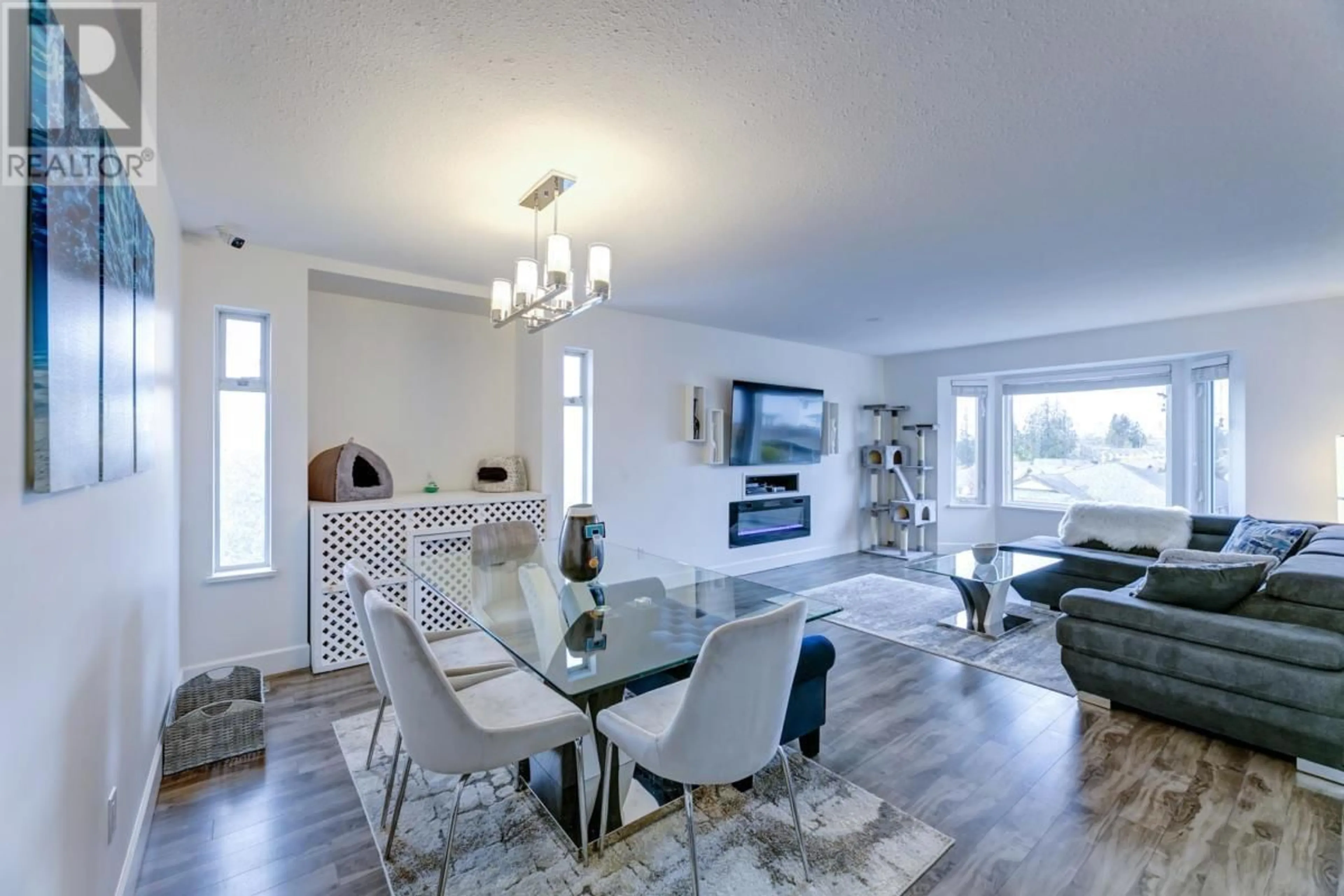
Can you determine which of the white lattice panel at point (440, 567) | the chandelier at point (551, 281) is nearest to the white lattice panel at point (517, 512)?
the white lattice panel at point (440, 567)

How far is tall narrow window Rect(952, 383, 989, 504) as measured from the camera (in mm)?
6961

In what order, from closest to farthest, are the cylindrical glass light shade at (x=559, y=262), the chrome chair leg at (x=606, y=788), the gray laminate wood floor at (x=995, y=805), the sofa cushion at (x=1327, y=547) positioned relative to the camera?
the gray laminate wood floor at (x=995, y=805) < the chrome chair leg at (x=606, y=788) < the cylindrical glass light shade at (x=559, y=262) < the sofa cushion at (x=1327, y=547)

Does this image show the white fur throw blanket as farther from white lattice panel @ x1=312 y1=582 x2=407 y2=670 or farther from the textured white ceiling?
white lattice panel @ x1=312 y1=582 x2=407 y2=670

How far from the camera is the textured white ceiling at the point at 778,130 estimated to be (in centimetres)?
151

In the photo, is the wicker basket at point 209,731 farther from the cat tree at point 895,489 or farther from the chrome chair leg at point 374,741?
the cat tree at point 895,489

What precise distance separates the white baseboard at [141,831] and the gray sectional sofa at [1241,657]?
13.0 feet

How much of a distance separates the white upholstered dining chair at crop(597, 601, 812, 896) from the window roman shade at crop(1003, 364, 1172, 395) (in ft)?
20.3

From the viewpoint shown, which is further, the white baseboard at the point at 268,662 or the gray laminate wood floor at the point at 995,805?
the white baseboard at the point at 268,662

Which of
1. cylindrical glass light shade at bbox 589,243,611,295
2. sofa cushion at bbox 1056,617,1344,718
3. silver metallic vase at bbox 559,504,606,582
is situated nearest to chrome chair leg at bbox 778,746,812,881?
silver metallic vase at bbox 559,504,606,582

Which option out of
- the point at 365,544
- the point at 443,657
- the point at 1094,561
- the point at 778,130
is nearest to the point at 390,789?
the point at 443,657

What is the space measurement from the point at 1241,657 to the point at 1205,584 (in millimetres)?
339

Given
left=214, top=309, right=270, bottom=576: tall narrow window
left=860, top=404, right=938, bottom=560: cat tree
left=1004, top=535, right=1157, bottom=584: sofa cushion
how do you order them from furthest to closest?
left=860, top=404, right=938, bottom=560: cat tree
left=1004, top=535, right=1157, bottom=584: sofa cushion
left=214, top=309, right=270, bottom=576: tall narrow window

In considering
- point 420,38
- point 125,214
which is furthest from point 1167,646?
point 125,214

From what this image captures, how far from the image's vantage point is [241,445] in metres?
3.25
